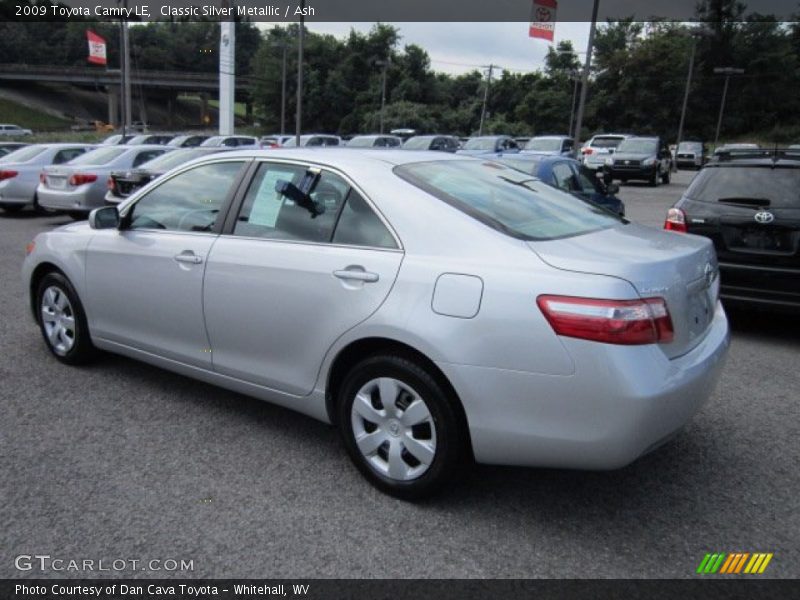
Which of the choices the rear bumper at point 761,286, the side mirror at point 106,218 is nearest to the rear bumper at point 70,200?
the side mirror at point 106,218

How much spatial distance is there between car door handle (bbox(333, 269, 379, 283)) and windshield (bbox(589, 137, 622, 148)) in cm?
2787

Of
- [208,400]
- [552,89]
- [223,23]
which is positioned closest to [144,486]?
[208,400]

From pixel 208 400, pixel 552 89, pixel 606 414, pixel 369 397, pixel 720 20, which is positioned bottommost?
pixel 208 400

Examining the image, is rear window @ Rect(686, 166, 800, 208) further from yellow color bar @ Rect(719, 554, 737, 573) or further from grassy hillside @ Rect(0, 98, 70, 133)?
grassy hillside @ Rect(0, 98, 70, 133)

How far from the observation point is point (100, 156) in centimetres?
1332

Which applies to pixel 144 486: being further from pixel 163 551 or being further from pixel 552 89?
pixel 552 89

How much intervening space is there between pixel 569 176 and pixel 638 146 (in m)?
17.6

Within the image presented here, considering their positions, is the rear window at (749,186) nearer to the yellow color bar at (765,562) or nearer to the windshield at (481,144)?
the yellow color bar at (765,562)

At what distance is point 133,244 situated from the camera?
4.13m

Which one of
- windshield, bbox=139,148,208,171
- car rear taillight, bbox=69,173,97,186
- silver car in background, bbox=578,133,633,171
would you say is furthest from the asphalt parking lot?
silver car in background, bbox=578,133,633,171

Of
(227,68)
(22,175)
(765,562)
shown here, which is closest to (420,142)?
(22,175)

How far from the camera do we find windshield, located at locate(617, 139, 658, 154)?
2503cm

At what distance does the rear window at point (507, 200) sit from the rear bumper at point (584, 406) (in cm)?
67

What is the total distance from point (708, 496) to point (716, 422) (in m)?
0.98
